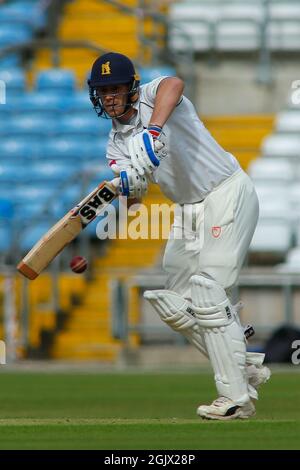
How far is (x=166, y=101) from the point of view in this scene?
23.7 ft

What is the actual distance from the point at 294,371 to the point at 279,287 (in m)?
1.79

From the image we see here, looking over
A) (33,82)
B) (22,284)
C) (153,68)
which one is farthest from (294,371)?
(33,82)

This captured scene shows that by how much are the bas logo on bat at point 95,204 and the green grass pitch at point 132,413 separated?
3.46ft

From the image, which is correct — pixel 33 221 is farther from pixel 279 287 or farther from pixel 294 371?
pixel 294 371

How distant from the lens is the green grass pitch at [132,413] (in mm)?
6461

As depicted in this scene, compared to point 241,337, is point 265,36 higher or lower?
higher

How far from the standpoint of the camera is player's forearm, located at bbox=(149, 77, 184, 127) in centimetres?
723

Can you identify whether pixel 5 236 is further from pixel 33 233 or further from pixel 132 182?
pixel 132 182

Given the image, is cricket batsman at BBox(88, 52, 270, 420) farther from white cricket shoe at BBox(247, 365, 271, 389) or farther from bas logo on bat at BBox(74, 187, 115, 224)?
bas logo on bat at BBox(74, 187, 115, 224)

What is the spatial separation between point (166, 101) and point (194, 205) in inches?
27.9

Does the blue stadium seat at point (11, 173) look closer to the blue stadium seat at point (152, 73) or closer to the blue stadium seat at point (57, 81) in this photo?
the blue stadium seat at point (57, 81)

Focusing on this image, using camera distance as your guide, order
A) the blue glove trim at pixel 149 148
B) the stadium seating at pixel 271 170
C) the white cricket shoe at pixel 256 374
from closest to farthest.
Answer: the blue glove trim at pixel 149 148
the white cricket shoe at pixel 256 374
the stadium seating at pixel 271 170

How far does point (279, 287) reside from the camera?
49.8 feet

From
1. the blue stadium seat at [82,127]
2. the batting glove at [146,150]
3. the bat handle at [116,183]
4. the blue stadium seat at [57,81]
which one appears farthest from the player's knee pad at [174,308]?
the blue stadium seat at [57,81]
